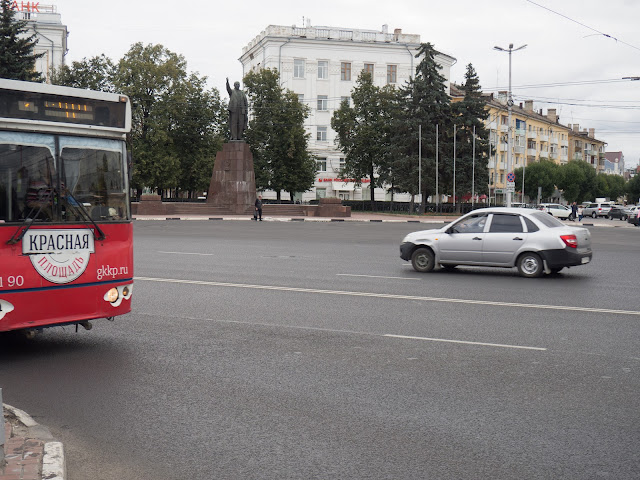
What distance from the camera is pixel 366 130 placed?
72.1 metres

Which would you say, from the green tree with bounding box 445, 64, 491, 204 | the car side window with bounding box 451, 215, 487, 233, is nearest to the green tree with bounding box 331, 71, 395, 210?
the green tree with bounding box 445, 64, 491, 204

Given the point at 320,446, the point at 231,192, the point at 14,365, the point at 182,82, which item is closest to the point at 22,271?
the point at 14,365

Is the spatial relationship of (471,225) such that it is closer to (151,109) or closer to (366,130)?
(151,109)

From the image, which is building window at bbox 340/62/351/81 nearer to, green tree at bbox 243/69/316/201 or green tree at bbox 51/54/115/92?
green tree at bbox 243/69/316/201

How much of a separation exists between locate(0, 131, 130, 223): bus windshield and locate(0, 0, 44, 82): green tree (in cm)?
4465

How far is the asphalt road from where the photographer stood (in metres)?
4.93

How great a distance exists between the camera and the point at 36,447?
4938mm

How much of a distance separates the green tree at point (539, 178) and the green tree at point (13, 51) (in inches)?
2710

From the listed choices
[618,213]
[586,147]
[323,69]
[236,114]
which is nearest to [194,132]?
[236,114]

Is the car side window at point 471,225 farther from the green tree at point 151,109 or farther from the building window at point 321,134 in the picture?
the building window at point 321,134

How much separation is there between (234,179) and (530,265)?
38.8 metres

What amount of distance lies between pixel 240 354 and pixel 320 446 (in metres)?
3.07

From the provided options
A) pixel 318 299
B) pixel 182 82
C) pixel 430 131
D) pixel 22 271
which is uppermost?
pixel 182 82

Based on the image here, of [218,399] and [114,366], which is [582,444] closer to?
[218,399]
